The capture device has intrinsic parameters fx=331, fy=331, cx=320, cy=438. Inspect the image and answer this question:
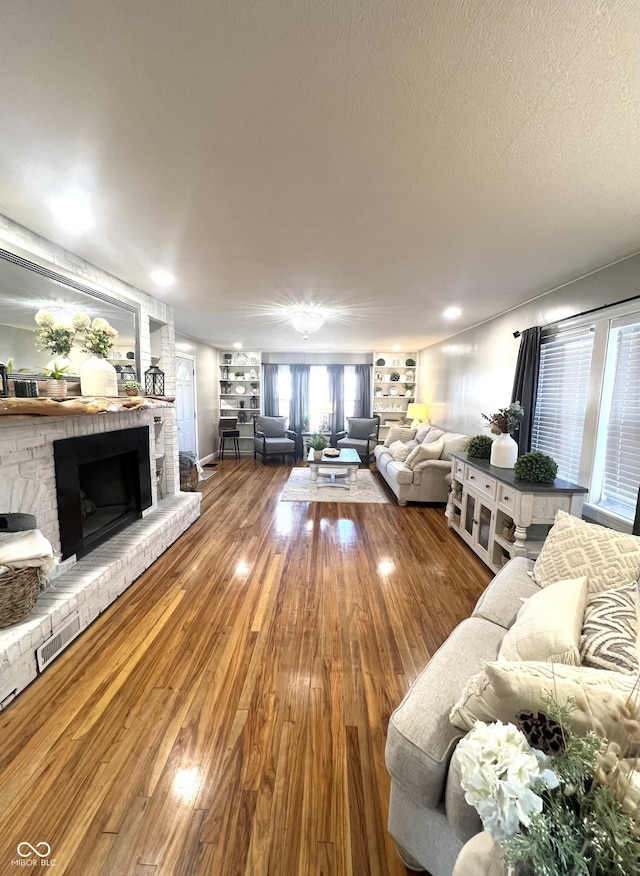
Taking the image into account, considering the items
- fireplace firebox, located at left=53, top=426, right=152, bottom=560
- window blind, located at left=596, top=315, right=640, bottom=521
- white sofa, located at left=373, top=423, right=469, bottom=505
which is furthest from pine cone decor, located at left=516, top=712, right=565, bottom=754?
white sofa, located at left=373, top=423, right=469, bottom=505

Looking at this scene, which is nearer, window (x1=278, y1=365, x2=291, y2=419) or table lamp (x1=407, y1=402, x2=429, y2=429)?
table lamp (x1=407, y1=402, x2=429, y2=429)

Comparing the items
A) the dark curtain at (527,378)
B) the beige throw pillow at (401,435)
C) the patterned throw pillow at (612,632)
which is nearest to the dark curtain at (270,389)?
the beige throw pillow at (401,435)

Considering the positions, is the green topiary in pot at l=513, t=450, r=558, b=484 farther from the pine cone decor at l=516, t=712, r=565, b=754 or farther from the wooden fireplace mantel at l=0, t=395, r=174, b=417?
the wooden fireplace mantel at l=0, t=395, r=174, b=417

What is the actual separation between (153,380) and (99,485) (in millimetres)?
1134

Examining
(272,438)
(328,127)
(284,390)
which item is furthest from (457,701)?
(284,390)

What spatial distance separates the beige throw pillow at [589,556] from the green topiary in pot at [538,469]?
846 mm

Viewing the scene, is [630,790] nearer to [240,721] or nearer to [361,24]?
[240,721]

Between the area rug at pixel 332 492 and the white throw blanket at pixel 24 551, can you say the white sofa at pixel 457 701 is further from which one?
the area rug at pixel 332 492

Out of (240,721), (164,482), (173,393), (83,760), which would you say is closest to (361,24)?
(240,721)

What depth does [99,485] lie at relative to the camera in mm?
2988

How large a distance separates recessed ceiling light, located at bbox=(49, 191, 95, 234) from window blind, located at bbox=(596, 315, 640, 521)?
11.6 feet

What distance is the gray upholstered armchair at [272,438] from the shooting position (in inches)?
270

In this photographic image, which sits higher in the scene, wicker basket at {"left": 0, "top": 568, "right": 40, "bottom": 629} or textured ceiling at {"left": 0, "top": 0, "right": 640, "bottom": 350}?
textured ceiling at {"left": 0, "top": 0, "right": 640, "bottom": 350}

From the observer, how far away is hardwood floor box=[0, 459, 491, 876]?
3.62 ft
